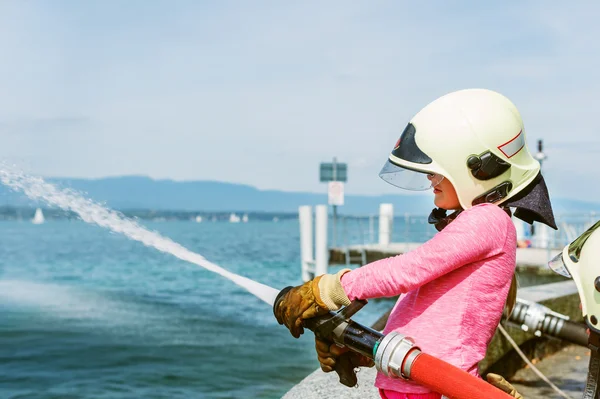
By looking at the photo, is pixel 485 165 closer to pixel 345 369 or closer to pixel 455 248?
pixel 455 248

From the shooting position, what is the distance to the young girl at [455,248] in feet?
7.77

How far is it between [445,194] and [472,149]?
0.66 ft

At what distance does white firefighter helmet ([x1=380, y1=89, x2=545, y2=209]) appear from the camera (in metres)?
2.56

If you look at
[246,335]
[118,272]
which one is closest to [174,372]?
[246,335]

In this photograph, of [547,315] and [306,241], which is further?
[306,241]

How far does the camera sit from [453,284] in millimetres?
2457

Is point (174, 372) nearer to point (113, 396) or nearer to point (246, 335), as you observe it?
point (113, 396)

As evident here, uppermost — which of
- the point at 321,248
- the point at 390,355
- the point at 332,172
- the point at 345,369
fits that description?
the point at 332,172

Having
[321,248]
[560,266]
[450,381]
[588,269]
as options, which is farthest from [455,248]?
[321,248]

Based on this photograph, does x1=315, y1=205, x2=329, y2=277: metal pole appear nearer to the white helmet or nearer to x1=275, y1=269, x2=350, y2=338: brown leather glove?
the white helmet

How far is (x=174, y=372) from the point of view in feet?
33.7

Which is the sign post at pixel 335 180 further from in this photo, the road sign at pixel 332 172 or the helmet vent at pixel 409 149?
the helmet vent at pixel 409 149

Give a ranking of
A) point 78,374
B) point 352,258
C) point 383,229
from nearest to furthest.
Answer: point 78,374
point 352,258
point 383,229

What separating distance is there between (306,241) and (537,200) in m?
17.9
